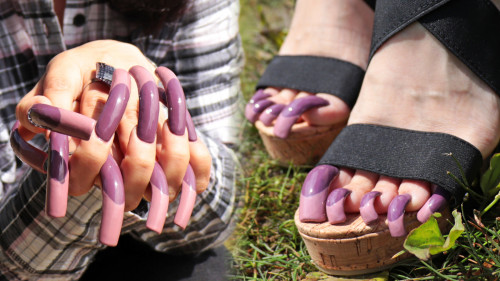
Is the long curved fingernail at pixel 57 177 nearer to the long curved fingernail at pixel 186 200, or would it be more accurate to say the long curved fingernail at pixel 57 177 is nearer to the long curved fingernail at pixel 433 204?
the long curved fingernail at pixel 186 200

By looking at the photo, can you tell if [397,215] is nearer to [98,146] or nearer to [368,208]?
[368,208]

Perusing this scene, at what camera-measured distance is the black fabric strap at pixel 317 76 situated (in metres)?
1.05

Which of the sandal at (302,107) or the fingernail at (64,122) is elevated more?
the fingernail at (64,122)

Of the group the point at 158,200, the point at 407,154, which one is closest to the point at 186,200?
the point at 158,200

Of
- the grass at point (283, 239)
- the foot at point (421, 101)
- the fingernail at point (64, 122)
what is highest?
the fingernail at point (64, 122)

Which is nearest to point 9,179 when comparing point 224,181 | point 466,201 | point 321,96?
point 224,181

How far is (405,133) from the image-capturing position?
84cm

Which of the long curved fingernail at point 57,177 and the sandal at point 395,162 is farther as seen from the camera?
the sandal at point 395,162

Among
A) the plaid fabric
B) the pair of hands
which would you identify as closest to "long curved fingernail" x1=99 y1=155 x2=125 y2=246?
the pair of hands

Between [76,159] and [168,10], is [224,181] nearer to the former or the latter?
[168,10]

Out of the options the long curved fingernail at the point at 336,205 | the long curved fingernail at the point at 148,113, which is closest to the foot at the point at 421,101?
the long curved fingernail at the point at 336,205

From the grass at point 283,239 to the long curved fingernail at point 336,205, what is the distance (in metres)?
0.09

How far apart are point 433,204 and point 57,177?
0.47 m

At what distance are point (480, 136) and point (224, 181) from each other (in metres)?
0.40
